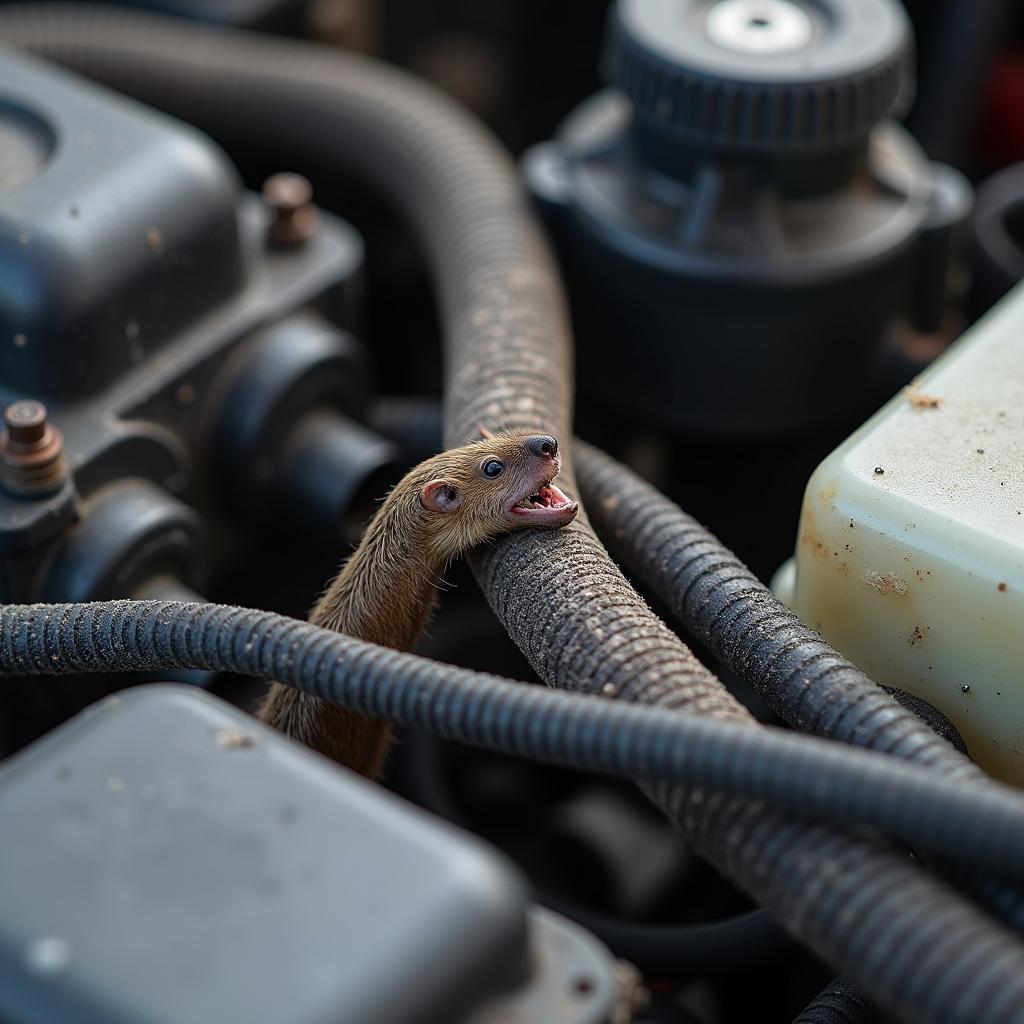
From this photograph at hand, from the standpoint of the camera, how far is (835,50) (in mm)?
1079

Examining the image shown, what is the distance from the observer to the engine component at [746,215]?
41.6 inches

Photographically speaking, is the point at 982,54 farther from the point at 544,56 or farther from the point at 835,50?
the point at 835,50

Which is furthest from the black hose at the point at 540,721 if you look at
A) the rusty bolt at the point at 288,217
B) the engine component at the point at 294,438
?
the rusty bolt at the point at 288,217

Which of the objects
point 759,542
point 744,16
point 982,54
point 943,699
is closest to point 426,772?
point 759,542

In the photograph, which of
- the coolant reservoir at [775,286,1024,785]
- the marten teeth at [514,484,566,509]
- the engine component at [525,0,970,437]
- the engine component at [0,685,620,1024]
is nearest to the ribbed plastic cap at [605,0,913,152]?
the engine component at [525,0,970,437]

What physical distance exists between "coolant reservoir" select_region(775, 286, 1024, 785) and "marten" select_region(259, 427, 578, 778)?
0.18 m

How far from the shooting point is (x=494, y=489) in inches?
32.3

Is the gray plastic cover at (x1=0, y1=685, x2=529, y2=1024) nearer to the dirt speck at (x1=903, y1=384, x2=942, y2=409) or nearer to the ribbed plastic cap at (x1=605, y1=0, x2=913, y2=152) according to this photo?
the dirt speck at (x1=903, y1=384, x2=942, y2=409)

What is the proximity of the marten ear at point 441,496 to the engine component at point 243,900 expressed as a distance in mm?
288

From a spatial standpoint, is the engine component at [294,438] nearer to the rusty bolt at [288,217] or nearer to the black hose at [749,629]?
the rusty bolt at [288,217]

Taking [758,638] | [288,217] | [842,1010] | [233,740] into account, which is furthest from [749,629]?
[288,217]

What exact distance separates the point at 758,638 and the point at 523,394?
0.27 metres

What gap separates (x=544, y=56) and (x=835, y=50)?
104 centimetres

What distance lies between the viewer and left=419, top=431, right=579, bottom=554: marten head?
825mm
